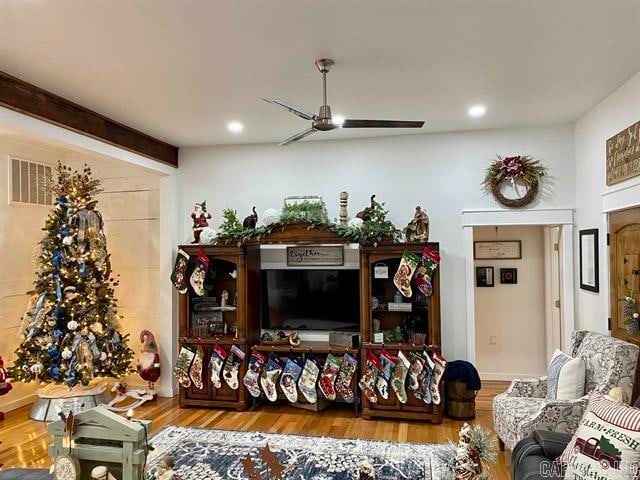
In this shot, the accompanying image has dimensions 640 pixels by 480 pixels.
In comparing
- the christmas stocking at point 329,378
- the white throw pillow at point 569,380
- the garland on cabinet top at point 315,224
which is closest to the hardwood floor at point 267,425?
the christmas stocking at point 329,378

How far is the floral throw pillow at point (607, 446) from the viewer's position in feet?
6.35

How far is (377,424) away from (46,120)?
3785 mm

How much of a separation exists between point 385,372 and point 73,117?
351 cm

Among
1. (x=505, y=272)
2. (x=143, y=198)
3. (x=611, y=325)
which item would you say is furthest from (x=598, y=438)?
(x=143, y=198)

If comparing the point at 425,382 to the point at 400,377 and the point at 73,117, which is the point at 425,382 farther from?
the point at 73,117

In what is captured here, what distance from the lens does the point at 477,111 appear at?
3980mm

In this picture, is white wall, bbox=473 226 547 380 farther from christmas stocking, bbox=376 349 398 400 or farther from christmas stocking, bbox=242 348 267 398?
christmas stocking, bbox=242 348 267 398

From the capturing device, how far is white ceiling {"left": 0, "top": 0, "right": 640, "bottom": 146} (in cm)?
231

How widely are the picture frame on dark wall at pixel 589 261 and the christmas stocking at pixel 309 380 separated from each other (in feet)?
8.63

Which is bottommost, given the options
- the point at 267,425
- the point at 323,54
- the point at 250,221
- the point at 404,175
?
the point at 267,425

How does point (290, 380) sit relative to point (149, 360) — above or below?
below

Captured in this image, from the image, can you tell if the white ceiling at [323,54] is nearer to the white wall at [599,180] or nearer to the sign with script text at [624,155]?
the white wall at [599,180]

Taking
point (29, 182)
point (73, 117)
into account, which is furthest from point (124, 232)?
point (73, 117)

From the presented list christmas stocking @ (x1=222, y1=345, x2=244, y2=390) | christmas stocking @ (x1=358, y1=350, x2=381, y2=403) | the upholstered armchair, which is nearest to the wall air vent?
christmas stocking @ (x1=222, y1=345, x2=244, y2=390)
